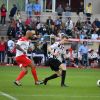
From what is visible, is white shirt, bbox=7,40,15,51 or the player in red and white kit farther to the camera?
white shirt, bbox=7,40,15,51

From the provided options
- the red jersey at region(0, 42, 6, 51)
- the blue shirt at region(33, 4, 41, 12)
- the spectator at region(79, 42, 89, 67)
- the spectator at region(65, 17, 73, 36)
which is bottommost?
the spectator at region(79, 42, 89, 67)

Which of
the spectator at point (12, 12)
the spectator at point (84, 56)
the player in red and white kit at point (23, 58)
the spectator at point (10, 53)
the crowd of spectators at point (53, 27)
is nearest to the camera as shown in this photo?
the player in red and white kit at point (23, 58)

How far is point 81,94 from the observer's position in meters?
17.8

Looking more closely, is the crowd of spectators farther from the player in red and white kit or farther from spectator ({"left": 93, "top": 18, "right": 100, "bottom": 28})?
the player in red and white kit

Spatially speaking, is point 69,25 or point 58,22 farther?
point 58,22

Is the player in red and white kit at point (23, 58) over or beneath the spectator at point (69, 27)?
over

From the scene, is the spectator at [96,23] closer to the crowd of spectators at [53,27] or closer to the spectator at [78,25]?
the crowd of spectators at [53,27]

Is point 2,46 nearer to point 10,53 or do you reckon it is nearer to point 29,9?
point 10,53

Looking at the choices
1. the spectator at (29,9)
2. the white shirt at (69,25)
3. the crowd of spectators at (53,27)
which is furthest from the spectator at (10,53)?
the spectator at (29,9)

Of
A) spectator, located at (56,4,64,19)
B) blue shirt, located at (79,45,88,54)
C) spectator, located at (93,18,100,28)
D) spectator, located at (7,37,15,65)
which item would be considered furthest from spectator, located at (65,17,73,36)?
spectator, located at (7,37,15,65)

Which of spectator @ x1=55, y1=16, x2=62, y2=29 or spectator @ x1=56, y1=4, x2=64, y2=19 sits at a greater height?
spectator @ x1=56, y1=4, x2=64, y2=19

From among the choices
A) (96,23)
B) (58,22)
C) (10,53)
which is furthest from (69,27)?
(10,53)

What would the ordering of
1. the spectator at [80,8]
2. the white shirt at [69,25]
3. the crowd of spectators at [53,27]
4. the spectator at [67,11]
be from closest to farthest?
the crowd of spectators at [53,27]
the white shirt at [69,25]
the spectator at [67,11]
the spectator at [80,8]

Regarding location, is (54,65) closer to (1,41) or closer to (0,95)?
(0,95)
